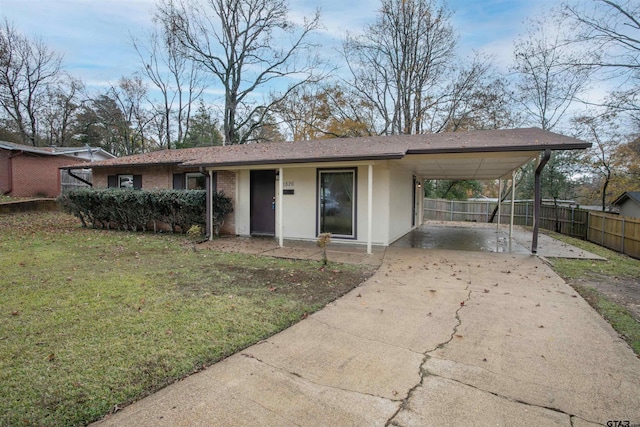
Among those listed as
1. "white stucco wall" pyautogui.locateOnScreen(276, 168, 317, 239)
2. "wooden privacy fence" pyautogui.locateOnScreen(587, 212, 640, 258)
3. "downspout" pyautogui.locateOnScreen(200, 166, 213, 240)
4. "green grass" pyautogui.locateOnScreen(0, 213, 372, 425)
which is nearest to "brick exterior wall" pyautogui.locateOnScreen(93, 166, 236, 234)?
"downspout" pyautogui.locateOnScreen(200, 166, 213, 240)

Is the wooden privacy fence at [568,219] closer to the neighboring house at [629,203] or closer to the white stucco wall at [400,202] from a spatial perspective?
the neighboring house at [629,203]

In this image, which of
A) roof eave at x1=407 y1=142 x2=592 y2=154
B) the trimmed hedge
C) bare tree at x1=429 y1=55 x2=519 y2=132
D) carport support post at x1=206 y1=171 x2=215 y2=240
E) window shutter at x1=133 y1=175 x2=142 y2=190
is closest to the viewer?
roof eave at x1=407 y1=142 x2=592 y2=154

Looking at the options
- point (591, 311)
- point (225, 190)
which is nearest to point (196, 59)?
point (225, 190)

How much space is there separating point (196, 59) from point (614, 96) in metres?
23.1

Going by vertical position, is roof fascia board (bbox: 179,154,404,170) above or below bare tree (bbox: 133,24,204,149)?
below

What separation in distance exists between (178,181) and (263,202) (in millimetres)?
3649

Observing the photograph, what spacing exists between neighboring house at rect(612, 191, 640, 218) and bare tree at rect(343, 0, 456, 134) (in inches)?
446

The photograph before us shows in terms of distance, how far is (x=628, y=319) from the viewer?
156 inches

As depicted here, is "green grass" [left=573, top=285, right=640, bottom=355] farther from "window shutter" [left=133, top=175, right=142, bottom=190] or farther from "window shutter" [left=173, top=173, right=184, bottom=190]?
"window shutter" [left=133, top=175, right=142, bottom=190]

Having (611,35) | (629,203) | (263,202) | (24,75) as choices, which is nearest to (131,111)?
(24,75)

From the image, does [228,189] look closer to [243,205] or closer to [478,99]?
[243,205]

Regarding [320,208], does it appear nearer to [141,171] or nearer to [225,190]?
A: [225,190]

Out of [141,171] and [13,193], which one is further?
[13,193]

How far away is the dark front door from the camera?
34.3ft
